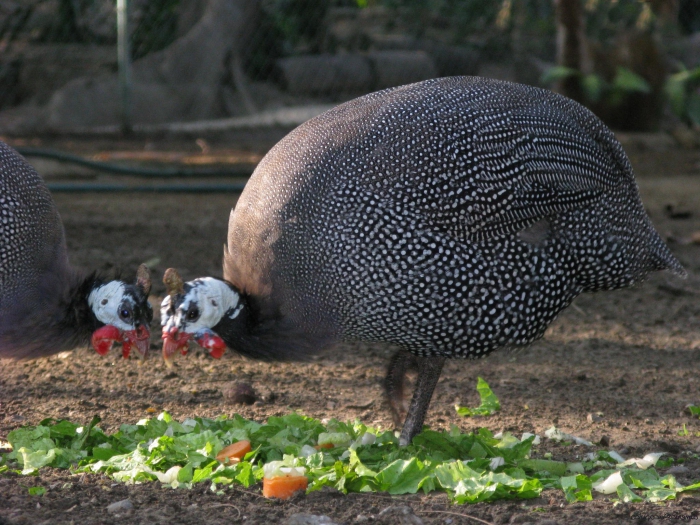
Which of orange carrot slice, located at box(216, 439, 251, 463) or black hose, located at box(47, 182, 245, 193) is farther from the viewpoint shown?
black hose, located at box(47, 182, 245, 193)

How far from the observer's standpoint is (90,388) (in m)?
4.21

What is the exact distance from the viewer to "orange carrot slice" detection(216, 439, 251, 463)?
10.7 feet

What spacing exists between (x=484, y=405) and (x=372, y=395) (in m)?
0.54

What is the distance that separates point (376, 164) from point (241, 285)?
2.35ft

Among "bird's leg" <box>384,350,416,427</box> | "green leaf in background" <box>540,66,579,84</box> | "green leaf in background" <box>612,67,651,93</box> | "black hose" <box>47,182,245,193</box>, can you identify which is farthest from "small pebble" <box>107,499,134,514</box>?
"green leaf in background" <box>612,67,651,93</box>

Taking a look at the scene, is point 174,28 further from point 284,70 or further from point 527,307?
point 527,307

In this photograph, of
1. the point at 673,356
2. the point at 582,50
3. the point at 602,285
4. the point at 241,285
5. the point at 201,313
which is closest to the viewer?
the point at 201,313

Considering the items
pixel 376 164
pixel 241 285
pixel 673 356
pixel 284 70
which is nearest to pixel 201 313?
pixel 241 285

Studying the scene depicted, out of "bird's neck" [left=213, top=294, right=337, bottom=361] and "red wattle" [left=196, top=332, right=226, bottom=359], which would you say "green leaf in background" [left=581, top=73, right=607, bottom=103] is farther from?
"red wattle" [left=196, top=332, right=226, bottom=359]

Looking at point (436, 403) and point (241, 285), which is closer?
point (241, 285)

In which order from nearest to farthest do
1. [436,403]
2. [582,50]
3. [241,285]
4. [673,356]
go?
[241,285] < [436,403] < [673,356] < [582,50]

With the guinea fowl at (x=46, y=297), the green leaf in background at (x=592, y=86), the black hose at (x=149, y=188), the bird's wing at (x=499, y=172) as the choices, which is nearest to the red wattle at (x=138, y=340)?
the guinea fowl at (x=46, y=297)

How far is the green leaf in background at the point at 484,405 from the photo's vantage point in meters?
4.02

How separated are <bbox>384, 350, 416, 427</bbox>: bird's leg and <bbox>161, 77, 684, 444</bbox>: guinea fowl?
0.15m
